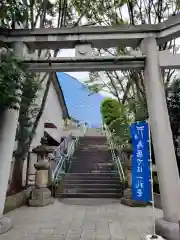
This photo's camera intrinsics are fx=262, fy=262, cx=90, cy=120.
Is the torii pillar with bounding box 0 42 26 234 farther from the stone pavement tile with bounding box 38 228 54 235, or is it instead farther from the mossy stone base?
the mossy stone base

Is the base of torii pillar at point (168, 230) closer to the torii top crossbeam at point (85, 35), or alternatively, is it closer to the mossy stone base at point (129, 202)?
the mossy stone base at point (129, 202)

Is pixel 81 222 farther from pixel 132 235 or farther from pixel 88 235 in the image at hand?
pixel 132 235

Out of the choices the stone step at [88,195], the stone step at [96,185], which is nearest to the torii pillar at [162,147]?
the stone step at [88,195]

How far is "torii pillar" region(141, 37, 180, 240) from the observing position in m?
5.60

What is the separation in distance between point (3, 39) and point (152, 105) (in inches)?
159

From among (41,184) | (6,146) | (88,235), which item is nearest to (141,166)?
(88,235)

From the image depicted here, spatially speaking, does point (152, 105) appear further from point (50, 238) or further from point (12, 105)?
point (50, 238)

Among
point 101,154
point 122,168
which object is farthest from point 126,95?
point 122,168

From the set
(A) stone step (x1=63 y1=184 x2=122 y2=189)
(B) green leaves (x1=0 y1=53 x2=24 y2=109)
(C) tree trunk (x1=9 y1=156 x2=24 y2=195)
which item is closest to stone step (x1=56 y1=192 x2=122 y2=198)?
(A) stone step (x1=63 y1=184 x2=122 y2=189)

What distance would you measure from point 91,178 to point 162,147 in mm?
7678

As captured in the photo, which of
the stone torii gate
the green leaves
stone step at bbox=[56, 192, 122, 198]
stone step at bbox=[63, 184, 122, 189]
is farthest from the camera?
stone step at bbox=[63, 184, 122, 189]

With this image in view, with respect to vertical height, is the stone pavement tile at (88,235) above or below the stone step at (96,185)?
below

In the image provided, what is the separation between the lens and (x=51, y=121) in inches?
892

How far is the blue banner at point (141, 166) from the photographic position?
19.0 feet
